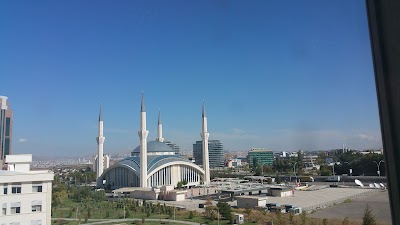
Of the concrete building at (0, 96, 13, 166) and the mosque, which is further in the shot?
the concrete building at (0, 96, 13, 166)

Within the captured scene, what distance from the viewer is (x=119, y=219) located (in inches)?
334

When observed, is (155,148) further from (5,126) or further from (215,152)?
(215,152)

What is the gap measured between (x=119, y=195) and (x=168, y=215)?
→ 18.8 ft

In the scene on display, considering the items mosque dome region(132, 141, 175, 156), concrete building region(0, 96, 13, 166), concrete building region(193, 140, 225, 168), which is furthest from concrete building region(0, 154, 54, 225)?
concrete building region(193, 140, 225, 168)

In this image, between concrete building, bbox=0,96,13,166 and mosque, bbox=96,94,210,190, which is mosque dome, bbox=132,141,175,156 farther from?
concrete building, bbox=0,96,13,166

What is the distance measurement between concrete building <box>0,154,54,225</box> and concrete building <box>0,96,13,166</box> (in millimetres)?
18802

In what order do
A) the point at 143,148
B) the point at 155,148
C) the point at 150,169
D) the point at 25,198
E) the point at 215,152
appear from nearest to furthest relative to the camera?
the point at 25,198 < the point at 143,148 < the point at 150,169 < the point at 155,148 < the point at 215,152

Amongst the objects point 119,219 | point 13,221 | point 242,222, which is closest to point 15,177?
point 13,221

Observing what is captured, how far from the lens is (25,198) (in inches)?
187

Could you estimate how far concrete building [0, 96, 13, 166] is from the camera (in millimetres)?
21219

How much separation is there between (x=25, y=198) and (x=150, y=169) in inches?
446

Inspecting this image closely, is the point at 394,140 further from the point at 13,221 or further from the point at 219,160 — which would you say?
the point at 219,160

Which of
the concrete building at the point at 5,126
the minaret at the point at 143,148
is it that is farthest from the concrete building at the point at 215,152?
the minaret at the point at 143,148

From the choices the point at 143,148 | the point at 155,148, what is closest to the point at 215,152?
the point at 155,148
